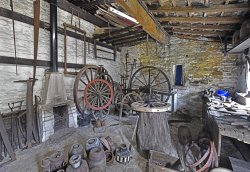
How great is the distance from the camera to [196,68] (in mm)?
4980

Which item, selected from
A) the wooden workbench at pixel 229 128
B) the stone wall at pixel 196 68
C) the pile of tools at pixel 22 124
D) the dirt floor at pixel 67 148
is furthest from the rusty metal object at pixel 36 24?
the stone wall at pixel 196 68

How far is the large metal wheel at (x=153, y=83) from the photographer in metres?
5.22

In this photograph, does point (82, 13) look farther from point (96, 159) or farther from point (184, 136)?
point (184, 136)

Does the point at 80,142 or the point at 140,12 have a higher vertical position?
the point at 140,12

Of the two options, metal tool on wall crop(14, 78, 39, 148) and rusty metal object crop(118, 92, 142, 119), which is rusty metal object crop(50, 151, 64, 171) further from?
rusty metal object crop(118, 92, 142, 119)

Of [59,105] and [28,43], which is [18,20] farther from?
[59,105]

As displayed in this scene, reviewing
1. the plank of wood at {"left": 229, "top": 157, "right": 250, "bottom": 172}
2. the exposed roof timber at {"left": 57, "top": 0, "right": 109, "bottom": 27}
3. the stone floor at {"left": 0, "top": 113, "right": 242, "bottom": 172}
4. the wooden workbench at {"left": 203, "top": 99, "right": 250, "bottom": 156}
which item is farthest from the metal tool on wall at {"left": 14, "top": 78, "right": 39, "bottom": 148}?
the plank of wood at {"left": 229, "top": 157, "right": 250, "bottom": 172}

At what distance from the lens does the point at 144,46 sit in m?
6.06

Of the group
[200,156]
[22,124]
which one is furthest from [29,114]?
[200,156]

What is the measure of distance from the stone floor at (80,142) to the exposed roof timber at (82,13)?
2960mm

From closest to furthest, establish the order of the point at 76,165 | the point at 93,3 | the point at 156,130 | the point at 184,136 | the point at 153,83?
the point at 76,165 → the point at 156,130 → the point at 184,136 → the point at 93,3 → the point at 153,83

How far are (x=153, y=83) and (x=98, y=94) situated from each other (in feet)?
8.69

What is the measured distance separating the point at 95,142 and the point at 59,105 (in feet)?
5.26

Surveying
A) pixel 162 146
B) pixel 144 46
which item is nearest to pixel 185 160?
pixel 162 146
